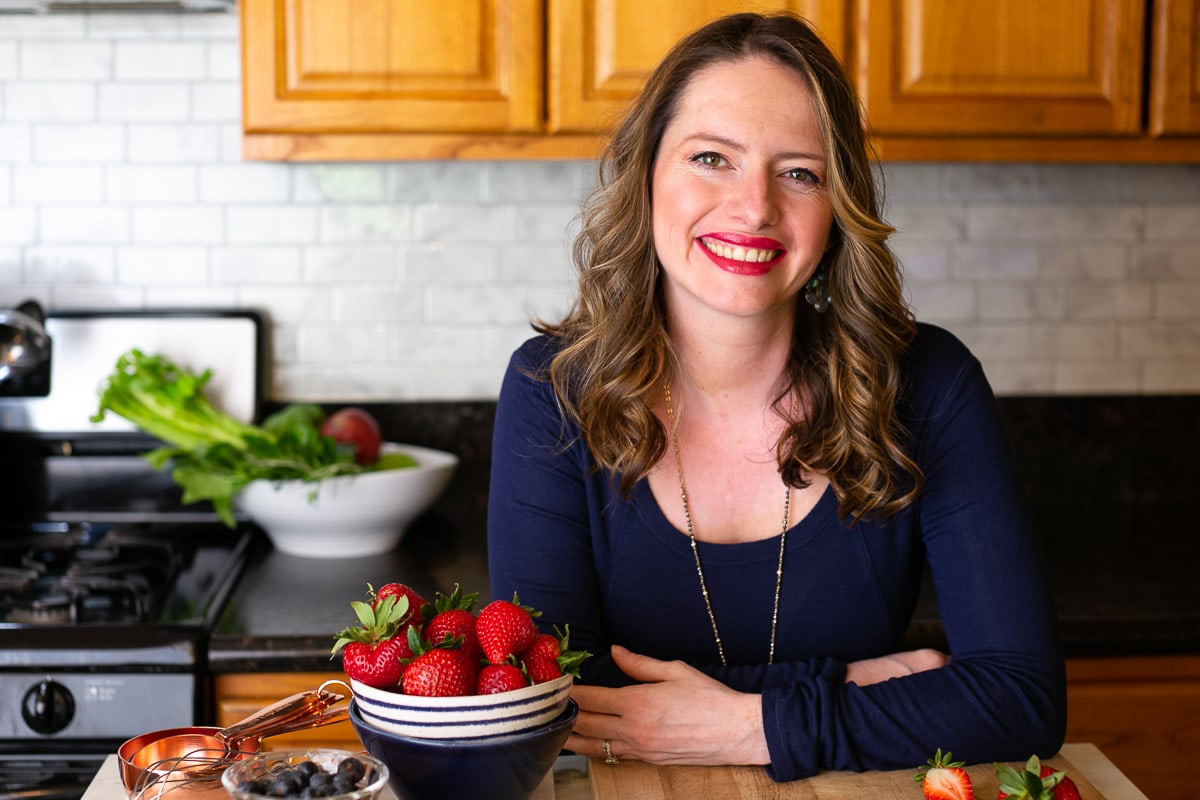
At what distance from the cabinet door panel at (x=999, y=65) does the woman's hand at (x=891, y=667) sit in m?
1.11

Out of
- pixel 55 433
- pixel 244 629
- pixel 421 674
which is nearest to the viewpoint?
pixel 421 674

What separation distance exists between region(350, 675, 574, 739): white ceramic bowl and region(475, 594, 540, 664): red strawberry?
36 mm

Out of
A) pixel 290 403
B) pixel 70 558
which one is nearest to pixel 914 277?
pixel 290 403

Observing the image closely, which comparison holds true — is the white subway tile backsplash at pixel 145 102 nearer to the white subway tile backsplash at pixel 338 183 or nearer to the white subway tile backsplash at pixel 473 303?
the white subway tile backsplash at pixel 338 183

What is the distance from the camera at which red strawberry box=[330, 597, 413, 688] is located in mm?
1032

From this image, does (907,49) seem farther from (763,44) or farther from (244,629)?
(244,629)

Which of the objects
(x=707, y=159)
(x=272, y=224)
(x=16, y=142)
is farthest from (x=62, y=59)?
(x=707, y=159)

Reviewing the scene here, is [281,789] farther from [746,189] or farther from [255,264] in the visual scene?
[255,264]

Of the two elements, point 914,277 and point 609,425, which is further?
point 914,277

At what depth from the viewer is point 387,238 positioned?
270 cm

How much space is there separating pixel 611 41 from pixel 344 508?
3.30 feet

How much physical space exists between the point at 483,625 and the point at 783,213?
0.76 meters

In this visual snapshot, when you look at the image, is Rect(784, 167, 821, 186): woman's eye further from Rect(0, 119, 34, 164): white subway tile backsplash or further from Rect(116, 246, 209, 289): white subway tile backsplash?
Rect(0, 119, 34, 164): white subway tile backsplash

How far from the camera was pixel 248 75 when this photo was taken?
7.30 feet
